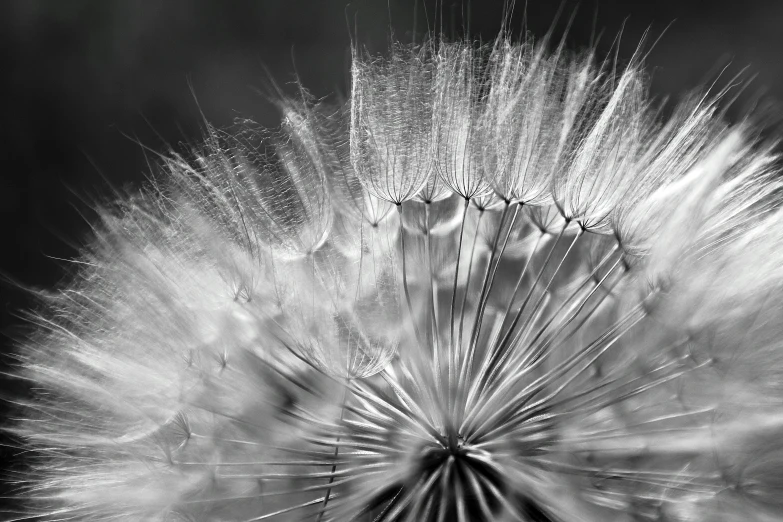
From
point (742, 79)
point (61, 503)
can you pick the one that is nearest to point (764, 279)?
point (742, 79)

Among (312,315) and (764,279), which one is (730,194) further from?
(312,315)

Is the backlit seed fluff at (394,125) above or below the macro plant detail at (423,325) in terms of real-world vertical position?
above

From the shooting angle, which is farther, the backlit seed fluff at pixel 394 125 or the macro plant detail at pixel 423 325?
the backlit seed fluff at pixel 394 125

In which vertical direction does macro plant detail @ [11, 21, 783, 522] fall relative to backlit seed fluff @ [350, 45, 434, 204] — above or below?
below

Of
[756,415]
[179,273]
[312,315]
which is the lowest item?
[756,415]

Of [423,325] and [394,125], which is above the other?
[394,125]

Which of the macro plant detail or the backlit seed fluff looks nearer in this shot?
the macro plant detail

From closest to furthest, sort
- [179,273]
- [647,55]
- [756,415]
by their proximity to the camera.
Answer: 1. [756,415]
2. [179,273]
3. [647,55]

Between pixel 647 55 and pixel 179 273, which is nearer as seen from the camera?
pixel 179 273
